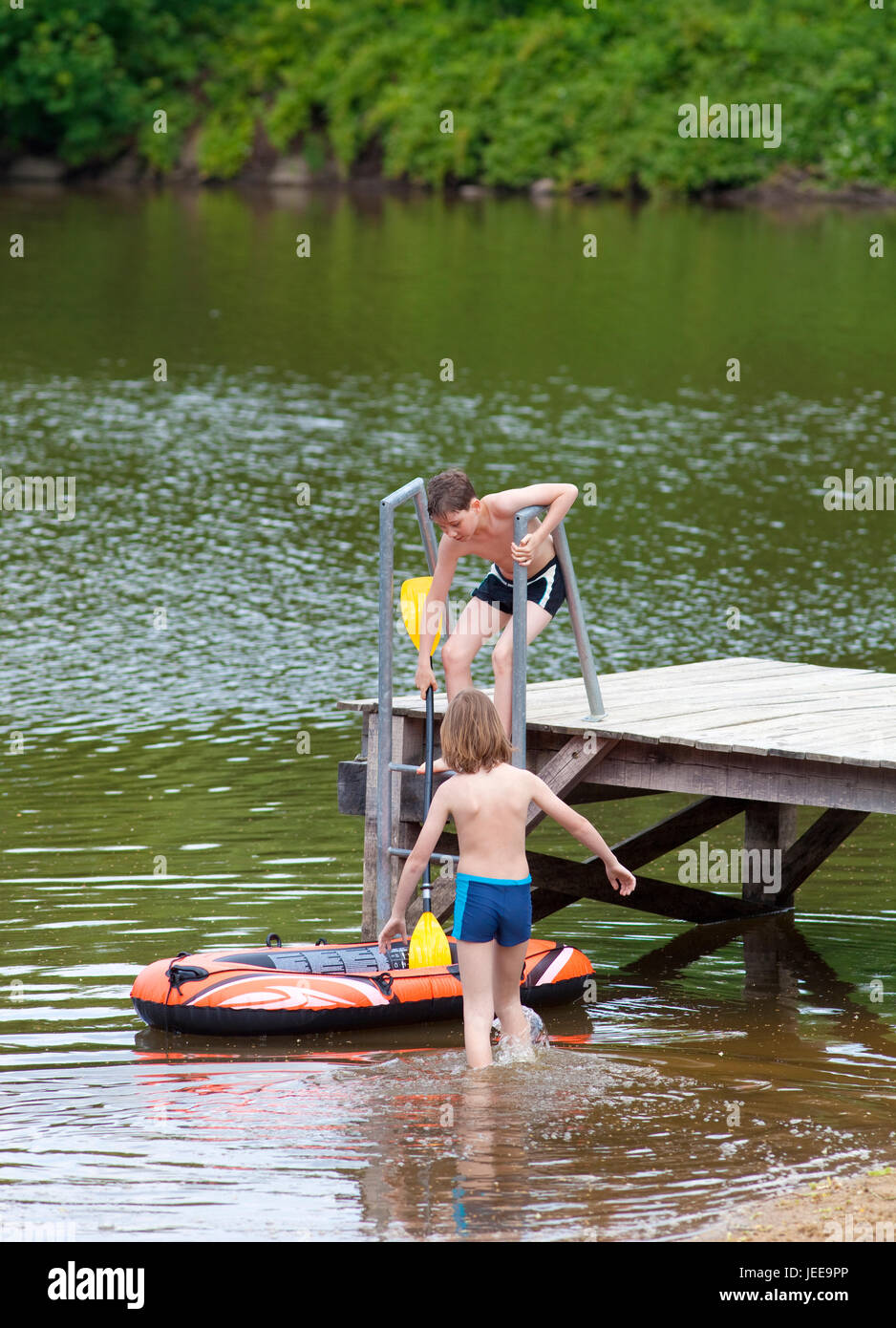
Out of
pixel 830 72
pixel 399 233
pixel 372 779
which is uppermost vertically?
pixel 830 72

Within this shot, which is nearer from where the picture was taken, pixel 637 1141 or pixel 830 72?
pixel 637 1141

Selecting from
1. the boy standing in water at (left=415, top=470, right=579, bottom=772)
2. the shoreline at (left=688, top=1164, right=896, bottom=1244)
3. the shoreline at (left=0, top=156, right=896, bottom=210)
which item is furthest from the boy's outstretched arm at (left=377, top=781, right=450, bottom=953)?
the shoreline at (left=0, top=156, right=896, bottom=210)

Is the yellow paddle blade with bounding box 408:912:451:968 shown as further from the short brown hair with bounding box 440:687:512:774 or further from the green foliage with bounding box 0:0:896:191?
the green foliage with bounding box 0:0:896:191

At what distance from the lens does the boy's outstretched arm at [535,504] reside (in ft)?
30.7

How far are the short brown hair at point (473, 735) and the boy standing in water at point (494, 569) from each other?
760 mm

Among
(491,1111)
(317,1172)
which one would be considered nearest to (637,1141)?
(491,1111)

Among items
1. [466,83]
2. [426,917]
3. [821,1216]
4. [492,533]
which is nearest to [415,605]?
[492,533]

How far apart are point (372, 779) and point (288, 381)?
21.9 metres

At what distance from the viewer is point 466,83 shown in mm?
67938

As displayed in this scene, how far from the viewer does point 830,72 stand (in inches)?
2421

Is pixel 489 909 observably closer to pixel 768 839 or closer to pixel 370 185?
pixel 768 839

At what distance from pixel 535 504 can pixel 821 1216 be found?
3.98m

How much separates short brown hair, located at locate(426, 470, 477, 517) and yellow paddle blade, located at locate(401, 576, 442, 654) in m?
0.57
